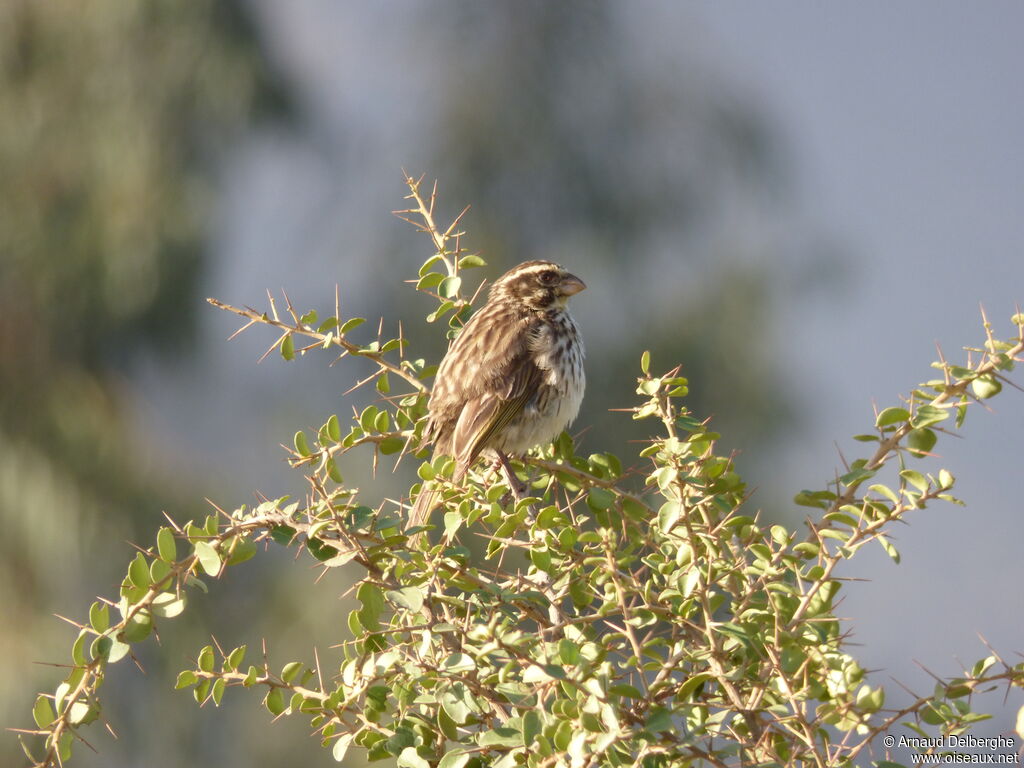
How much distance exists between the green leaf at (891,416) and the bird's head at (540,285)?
5.45ft

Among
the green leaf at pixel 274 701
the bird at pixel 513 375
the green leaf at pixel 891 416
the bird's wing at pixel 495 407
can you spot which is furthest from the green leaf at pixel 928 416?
the bird's wing at pixel 495 407

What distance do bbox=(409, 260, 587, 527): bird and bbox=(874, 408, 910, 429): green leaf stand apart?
966mm

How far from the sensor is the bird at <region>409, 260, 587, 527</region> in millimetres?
2338

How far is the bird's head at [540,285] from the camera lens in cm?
282

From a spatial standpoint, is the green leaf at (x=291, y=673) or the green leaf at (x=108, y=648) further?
the green leaf at (x=291, y=673)

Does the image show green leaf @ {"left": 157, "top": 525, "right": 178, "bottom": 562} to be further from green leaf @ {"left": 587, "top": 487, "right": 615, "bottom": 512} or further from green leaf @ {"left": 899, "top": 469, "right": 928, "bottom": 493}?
green leaf @ {"left": 899, "top": 469, "right": 928, "bottom": 493}

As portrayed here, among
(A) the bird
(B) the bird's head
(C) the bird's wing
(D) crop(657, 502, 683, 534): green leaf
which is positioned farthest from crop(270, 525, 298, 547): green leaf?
(B) the bird's head

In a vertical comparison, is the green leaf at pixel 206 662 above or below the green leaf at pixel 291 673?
below

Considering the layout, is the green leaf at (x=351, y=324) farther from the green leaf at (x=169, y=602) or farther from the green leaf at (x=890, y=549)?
the green leaf at (x=890, y=549)

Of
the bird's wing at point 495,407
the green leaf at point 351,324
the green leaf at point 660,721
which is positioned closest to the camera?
the green leaf at point 660,721

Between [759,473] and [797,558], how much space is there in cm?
383

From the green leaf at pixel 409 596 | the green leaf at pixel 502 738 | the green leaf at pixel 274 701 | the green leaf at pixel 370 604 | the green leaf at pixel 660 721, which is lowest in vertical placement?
the green leaf at pixel 274 701

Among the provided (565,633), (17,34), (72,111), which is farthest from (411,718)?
(17,34)

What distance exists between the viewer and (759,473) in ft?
16.4
